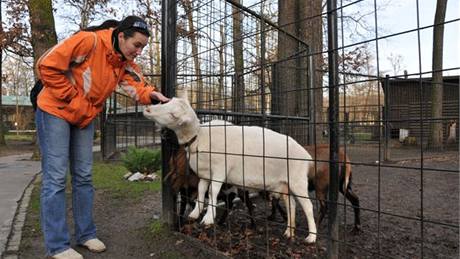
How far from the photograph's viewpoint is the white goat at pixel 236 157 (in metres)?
3.70

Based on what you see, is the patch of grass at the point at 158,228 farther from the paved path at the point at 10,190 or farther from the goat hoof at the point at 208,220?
the paved path at the point at 10,190

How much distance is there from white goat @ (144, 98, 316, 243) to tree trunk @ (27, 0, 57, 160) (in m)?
10.0

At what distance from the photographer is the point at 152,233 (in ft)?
13.9

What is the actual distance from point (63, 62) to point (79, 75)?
0.20 m

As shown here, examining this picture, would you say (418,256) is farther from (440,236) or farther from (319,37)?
(319,37)

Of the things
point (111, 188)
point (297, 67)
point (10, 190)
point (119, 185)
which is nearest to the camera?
point (297, 67)

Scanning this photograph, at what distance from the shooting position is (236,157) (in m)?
3.89

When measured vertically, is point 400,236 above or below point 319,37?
below

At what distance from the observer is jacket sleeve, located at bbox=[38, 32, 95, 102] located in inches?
123

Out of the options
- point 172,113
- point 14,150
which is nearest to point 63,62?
point 172,113

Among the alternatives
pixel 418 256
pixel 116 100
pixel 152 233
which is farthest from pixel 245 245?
pixel 116 100

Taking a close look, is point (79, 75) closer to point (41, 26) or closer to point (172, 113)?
point (172, 113)

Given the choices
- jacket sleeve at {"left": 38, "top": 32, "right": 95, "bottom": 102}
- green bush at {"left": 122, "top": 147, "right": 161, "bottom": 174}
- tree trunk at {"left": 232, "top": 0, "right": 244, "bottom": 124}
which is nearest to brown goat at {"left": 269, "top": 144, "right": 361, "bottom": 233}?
tree trunk at {"left": 232, "top": 0, "right": 244, "bottom": 124}

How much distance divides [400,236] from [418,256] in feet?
1.82
